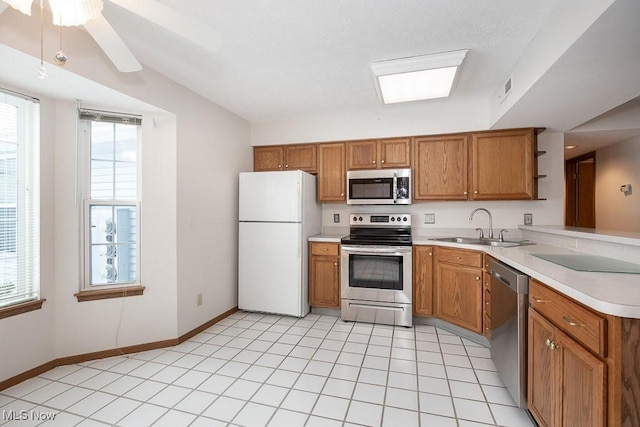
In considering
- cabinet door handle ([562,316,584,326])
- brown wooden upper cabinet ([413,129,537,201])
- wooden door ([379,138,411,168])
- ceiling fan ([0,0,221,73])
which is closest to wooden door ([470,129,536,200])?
brown wooden upper cabinet ([413,129,537,201])

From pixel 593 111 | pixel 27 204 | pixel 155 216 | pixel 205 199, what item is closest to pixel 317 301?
pixel 205 199

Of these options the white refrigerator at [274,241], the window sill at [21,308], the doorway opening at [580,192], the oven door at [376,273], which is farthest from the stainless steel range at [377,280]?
the doorway opening at [580,192]

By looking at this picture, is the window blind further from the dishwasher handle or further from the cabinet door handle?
the cabinet door handle

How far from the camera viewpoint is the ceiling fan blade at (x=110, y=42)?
1.33 m

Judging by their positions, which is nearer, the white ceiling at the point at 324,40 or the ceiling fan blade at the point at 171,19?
the ceiling fan blade at the point at 171,19

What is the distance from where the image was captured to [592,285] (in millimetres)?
1244

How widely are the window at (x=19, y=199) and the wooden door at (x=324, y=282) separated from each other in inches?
95.4

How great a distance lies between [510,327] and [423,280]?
127cm

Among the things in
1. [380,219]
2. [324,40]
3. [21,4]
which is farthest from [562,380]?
[21,4]

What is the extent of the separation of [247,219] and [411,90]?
Answer: 2.23 m

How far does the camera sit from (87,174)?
2.46m

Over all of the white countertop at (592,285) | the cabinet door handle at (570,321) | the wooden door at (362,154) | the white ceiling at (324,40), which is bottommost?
the cabinet door handle at (570,321)

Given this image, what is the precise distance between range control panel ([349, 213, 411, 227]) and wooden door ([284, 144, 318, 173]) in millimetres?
813

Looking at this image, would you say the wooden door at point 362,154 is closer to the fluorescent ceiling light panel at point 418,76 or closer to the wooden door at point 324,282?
the fluorescent ceiling light panel at point 418,76
